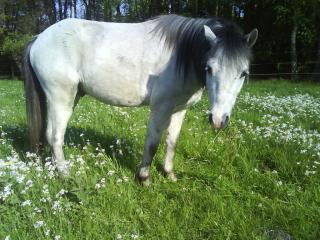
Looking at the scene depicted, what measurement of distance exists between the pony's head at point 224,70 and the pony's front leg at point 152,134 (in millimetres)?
Result: 942

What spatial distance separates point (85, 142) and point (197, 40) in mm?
2857

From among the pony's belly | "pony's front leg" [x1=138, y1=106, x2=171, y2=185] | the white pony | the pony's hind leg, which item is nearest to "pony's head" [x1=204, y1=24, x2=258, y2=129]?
the white pony

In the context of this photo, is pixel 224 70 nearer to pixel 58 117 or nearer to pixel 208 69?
pixel 208 69

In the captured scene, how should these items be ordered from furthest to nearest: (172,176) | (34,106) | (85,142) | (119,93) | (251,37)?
(85,142) < (34,106) < (172,176) < (119,93) < (251,37)

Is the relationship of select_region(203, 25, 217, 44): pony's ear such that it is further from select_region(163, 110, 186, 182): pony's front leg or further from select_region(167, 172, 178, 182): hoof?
select_region(167, 172, 178, 182): hoof

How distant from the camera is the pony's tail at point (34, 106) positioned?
4984mm

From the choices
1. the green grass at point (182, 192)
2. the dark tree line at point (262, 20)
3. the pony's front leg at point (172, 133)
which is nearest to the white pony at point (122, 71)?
the pony's front leg at point (172, 133)

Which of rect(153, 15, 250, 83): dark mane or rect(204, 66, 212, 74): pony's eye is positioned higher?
rect(153, 15, 250, 83): dark mane

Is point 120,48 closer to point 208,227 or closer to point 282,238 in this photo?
point 208,227

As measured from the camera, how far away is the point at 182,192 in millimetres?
4148

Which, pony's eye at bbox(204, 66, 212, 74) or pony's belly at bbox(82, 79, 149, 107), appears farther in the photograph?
pony's belly at bbox(82, 79, 149, 107)

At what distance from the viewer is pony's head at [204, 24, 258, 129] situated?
3455mm

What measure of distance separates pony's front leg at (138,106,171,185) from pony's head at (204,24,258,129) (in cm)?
94

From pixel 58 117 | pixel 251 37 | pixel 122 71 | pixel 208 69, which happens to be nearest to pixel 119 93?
pixel 122 71
